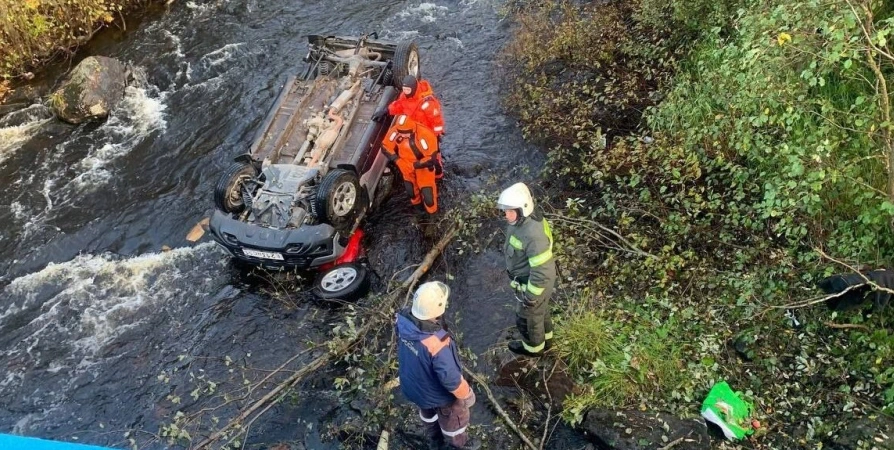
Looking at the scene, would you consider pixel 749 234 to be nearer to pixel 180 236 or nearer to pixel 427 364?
pixel 427 364

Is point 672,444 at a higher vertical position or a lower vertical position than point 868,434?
lower

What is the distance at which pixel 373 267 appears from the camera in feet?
26.1

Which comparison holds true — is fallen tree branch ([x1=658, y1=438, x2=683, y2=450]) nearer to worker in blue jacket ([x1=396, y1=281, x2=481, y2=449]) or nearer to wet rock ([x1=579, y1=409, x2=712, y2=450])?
wet rock ([x1=579, y1=409, x2=712, y2=450])

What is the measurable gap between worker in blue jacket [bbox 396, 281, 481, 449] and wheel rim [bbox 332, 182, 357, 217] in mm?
3068

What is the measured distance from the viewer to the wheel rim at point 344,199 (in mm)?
7457

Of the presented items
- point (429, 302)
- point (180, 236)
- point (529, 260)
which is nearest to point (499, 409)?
point (529, 260)

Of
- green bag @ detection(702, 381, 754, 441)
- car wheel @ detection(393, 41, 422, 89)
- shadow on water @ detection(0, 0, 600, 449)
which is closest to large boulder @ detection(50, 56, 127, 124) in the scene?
shadow on water @ detection(0, 0, 600, 449)

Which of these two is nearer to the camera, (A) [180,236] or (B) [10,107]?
(A) [180,236]

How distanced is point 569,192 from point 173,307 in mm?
5041

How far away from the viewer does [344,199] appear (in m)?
7.64

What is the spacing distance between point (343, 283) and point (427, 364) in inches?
123

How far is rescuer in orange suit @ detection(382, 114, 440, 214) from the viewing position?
7.87 meters

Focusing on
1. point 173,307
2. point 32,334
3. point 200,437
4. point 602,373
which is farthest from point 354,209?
point 32,334

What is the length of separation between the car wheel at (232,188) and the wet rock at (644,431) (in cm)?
483
